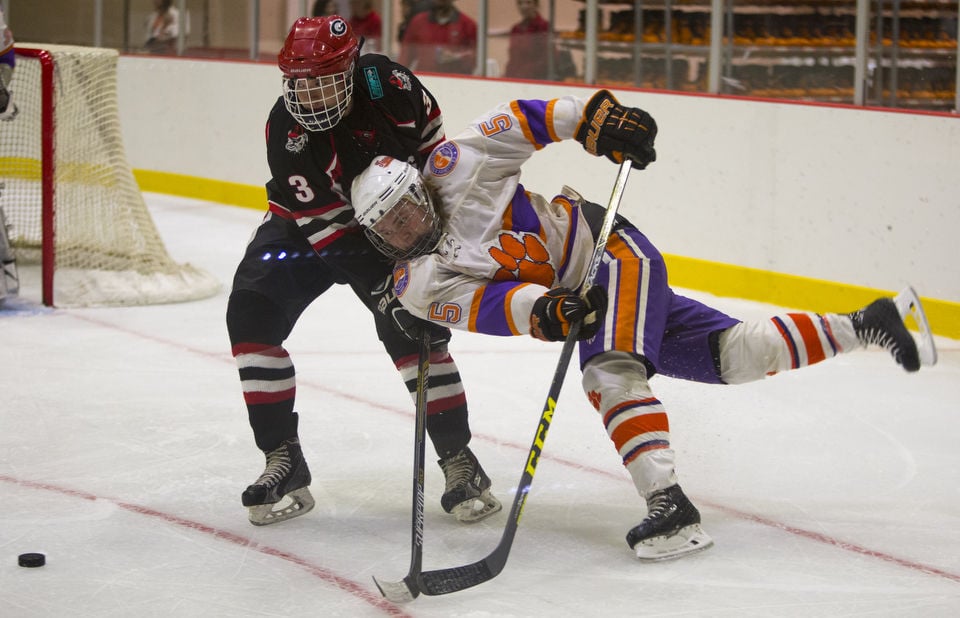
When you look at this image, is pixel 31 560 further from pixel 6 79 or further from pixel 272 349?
pixel 6 79

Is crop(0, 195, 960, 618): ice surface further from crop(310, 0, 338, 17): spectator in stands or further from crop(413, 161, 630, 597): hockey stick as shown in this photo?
crop(310, 0, 338, 17): spectator in stands

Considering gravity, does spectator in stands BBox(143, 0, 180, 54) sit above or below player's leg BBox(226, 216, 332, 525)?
above

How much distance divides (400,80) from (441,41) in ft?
12.9

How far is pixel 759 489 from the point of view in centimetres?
288

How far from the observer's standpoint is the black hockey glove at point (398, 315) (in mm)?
2459

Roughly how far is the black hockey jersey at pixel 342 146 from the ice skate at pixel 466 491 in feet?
1.85

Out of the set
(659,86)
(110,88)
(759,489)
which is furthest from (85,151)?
(759,489)

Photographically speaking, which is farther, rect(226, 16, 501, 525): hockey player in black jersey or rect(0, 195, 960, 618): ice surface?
rect(226, 16, 501, 525): hockey player in black jersey

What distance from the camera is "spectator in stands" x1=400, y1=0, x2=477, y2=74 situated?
625 cm

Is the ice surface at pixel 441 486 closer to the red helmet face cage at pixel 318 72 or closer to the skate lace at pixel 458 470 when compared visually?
the skate lace at pixel 458 470

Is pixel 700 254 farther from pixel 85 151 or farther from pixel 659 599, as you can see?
pixel 659 599

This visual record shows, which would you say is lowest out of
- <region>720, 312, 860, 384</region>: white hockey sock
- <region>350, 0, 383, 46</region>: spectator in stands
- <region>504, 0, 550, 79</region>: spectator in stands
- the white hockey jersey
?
<region>720, 312, 860, 384</region>: white hockey sock

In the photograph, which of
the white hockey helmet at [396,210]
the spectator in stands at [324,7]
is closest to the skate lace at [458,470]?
the white hockey helmet at [396,210]

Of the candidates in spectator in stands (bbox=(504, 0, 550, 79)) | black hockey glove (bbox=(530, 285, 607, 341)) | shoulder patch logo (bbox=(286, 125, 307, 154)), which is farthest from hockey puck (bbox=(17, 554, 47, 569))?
spectator in stands (bbox=(504, 0, 550, 79))
